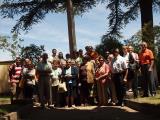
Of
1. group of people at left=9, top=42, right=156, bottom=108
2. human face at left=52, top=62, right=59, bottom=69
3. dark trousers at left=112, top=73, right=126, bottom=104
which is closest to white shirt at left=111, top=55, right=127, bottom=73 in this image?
group of people at left=9, top=42, right=156, bottom=108

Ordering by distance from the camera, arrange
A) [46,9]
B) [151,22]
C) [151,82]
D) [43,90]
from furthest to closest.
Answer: [46,9] → [151,22] → [43,90] → [151,82]

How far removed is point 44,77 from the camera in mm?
20359

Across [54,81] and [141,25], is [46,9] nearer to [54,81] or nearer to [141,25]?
[141,25]

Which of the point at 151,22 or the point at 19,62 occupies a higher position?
the point at 151,22

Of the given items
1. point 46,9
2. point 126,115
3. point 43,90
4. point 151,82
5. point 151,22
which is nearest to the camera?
point 126,115

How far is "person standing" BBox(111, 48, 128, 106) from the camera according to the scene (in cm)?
1922

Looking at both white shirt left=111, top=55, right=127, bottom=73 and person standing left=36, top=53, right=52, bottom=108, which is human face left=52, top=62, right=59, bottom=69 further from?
white shirt left=111, top=55, right=127, bottom=73

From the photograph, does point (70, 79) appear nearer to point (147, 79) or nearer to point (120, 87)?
point (120, 87)

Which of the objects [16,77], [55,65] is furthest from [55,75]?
→ [16,77]

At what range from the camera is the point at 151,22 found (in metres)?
27.7

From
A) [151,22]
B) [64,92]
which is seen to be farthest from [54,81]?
[151,22]

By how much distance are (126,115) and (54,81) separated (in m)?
5.46

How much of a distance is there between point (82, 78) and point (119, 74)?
177 cm

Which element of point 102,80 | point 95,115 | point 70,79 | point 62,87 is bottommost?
point 95,115
